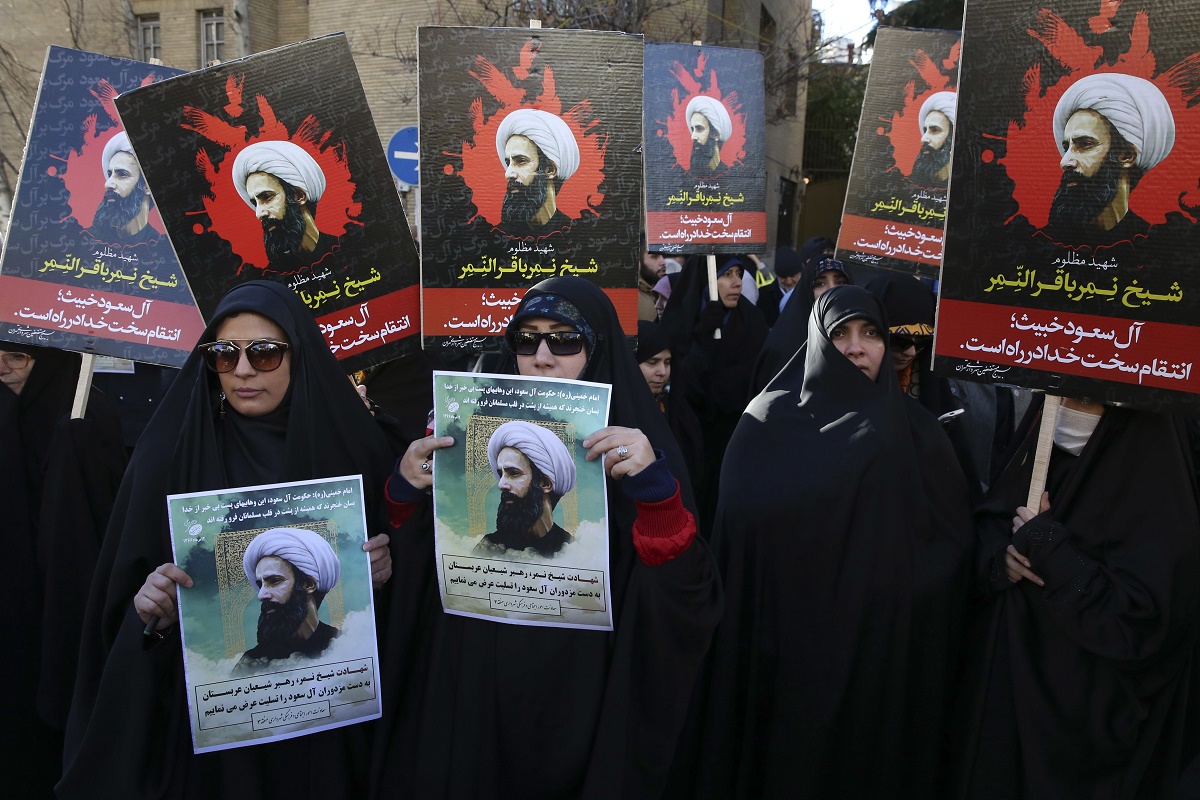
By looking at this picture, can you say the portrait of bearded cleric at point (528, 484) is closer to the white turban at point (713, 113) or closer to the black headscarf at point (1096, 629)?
the black headscarf at point (1096, 629)

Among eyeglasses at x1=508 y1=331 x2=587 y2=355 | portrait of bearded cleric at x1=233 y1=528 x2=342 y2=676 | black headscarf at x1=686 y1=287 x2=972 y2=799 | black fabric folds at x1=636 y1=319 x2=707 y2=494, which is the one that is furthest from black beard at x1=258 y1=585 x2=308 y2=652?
black fabric folds at x1=636 y1=319 x2=707 y2=494

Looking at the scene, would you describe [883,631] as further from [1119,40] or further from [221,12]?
[221,12]

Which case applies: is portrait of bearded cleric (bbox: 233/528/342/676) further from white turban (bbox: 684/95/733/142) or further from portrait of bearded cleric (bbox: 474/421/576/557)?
white turban (bbox: 684/95/733/142)

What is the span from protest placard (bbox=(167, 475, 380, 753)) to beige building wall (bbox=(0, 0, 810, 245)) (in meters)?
11.6

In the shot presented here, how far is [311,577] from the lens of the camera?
2113mm

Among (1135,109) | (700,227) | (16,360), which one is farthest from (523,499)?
(700,227)

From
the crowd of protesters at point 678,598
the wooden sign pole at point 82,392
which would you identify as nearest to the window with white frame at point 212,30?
the crowd of protesters at point 678,598

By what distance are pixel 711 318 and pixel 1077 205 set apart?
10.3 ft

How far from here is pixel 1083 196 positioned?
2.66m

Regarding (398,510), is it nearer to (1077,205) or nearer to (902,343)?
(1077,205)

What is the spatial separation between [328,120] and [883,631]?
8.06ft

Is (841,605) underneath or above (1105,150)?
underneath

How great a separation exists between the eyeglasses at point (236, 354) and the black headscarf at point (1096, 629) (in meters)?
2.08

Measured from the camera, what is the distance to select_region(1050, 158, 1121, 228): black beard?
103 inches
